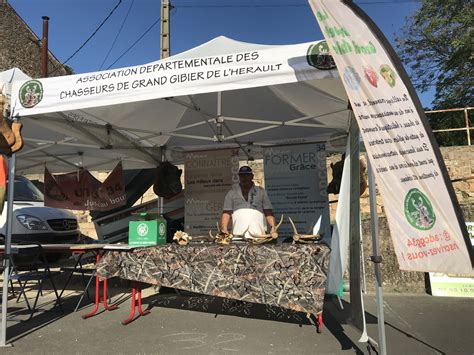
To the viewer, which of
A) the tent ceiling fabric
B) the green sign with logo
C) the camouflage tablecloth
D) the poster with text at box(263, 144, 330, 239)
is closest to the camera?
the camouflage tablecloth

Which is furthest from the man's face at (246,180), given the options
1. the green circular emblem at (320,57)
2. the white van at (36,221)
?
the white van at (36,221)

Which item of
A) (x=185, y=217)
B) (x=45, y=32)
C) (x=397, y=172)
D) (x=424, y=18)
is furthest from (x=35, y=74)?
(x=397, y=172)

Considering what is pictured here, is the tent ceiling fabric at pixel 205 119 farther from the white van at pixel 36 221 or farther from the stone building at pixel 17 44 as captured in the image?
the stone building at pixel 17 44

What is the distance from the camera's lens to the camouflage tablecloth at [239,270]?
4.16 meters

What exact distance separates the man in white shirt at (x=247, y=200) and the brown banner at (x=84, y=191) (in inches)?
146

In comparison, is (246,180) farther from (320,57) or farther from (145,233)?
(320,57)

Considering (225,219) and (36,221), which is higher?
(36,221)

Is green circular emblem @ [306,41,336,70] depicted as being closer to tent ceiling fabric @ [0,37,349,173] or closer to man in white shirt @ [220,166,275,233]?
tent ceiling fabric @ [0,37,349,173]

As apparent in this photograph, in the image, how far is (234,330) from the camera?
15.0 feet

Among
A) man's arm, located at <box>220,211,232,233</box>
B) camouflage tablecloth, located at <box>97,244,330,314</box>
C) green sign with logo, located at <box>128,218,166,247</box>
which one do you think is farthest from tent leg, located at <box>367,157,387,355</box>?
green sign with logo, located at <box>128,218,166,247</box>

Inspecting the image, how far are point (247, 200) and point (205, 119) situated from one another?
5.06ft

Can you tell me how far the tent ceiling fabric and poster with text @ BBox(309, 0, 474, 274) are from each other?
57 cm

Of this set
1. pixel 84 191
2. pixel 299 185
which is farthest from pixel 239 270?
pixel 84 191

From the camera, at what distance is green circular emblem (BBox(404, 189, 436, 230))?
2.85 m
